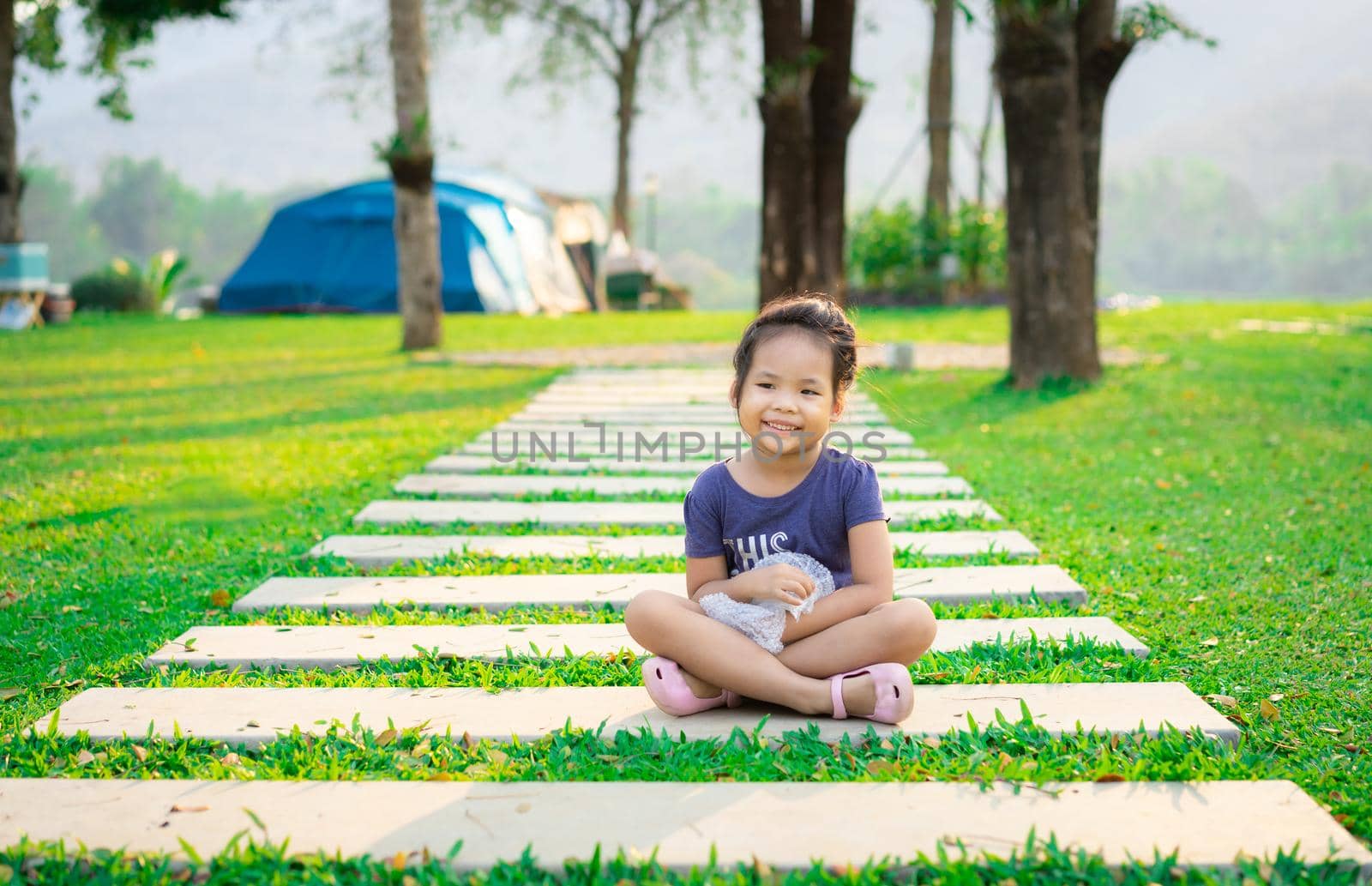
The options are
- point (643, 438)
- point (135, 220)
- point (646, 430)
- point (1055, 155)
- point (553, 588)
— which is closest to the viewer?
point (553, 588)

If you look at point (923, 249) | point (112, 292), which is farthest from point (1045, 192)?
point (112, 292)

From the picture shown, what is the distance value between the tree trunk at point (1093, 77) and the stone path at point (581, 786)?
178 inches

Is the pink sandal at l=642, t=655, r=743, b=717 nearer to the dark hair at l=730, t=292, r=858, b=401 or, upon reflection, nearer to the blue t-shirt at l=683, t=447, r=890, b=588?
the blue t-shirt at l=683, t=447, r=890, b=588

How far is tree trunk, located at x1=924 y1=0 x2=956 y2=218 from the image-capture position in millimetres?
15875

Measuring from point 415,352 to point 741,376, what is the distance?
26.2 ft

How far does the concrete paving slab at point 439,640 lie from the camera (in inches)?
99.4

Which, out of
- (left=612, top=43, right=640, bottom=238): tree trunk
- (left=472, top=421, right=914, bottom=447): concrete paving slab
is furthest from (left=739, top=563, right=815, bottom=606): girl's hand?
(left=612, top=43, right=640, bottom=238): tree trunk

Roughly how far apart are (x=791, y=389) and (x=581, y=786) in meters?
0.87

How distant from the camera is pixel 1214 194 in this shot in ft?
140

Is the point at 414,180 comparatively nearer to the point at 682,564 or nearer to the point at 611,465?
the point at 611,465

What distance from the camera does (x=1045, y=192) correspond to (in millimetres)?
6555

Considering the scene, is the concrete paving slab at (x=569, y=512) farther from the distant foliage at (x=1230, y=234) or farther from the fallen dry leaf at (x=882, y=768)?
the distant foliage at (x=1230, y=234)

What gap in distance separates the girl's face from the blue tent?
1540 cm

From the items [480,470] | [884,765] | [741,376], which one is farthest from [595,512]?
[884,765]
